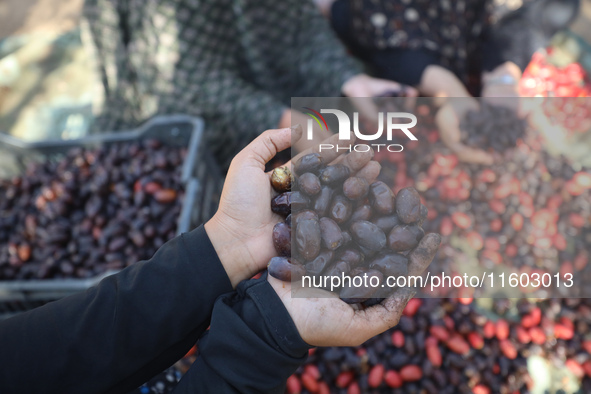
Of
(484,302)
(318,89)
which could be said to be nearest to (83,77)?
(318,89)

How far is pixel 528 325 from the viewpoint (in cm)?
165

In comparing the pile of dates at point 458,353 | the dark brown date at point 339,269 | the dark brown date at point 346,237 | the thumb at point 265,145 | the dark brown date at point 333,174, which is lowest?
the pile of dates at point 458,353

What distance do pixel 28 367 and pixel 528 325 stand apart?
1.84 meters

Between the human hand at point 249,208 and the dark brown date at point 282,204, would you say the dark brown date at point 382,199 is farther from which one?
the dark brown date at point 282,204

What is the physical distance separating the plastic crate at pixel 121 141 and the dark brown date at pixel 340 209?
74cm

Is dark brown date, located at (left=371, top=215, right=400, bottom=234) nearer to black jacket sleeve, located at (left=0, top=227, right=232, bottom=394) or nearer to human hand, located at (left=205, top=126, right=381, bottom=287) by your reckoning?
human hand, located at (left=205, top=126, right=381, bottom=287)

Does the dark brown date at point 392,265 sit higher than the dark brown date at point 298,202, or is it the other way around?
the dark brown date at point 298,202

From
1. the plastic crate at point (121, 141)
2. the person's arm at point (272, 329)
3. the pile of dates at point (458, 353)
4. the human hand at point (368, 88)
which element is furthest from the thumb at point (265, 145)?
the human hand at point (368, 88)

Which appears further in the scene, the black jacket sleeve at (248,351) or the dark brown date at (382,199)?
the dark brown date at (382,199)

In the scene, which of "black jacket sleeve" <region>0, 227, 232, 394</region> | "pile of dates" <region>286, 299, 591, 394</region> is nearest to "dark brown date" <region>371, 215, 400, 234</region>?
"black jacket sleeve" <region>0, 227, 232, 394</region>

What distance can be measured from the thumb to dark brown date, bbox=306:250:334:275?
0.32m

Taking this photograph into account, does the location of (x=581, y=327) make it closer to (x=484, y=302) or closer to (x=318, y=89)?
(x=484, y=302)

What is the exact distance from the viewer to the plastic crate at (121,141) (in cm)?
154

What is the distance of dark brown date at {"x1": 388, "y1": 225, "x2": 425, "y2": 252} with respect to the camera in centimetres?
99
